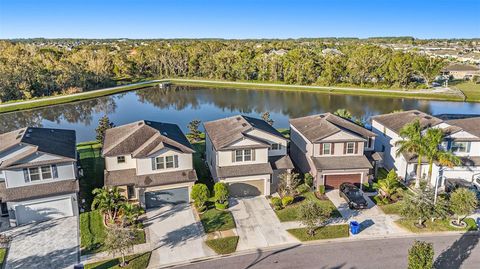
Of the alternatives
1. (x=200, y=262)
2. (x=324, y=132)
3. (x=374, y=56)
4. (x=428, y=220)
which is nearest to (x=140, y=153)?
(x=200, y=262)

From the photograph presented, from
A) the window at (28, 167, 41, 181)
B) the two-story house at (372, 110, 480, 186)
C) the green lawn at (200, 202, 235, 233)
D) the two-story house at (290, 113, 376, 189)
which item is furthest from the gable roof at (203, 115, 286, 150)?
the window at (28, 167, 41, 181)

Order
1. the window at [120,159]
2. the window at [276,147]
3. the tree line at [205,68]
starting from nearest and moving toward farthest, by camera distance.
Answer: the window at [120,159]
the window at [276,147]
the tree line at [205,68]

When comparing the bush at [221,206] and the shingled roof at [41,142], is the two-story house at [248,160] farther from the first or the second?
the shingled roof at [41,142]

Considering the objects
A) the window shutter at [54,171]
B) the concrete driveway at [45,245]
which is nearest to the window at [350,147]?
the concrete driveway at [45,245]

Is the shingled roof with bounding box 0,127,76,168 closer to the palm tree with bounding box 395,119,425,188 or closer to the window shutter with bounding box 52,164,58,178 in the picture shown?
the window shutter with bounding box 52,164,58,178

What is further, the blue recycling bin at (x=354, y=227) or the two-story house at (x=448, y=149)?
the two-story house at (x=448, y=149)

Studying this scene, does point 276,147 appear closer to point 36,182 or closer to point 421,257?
point 421,257
